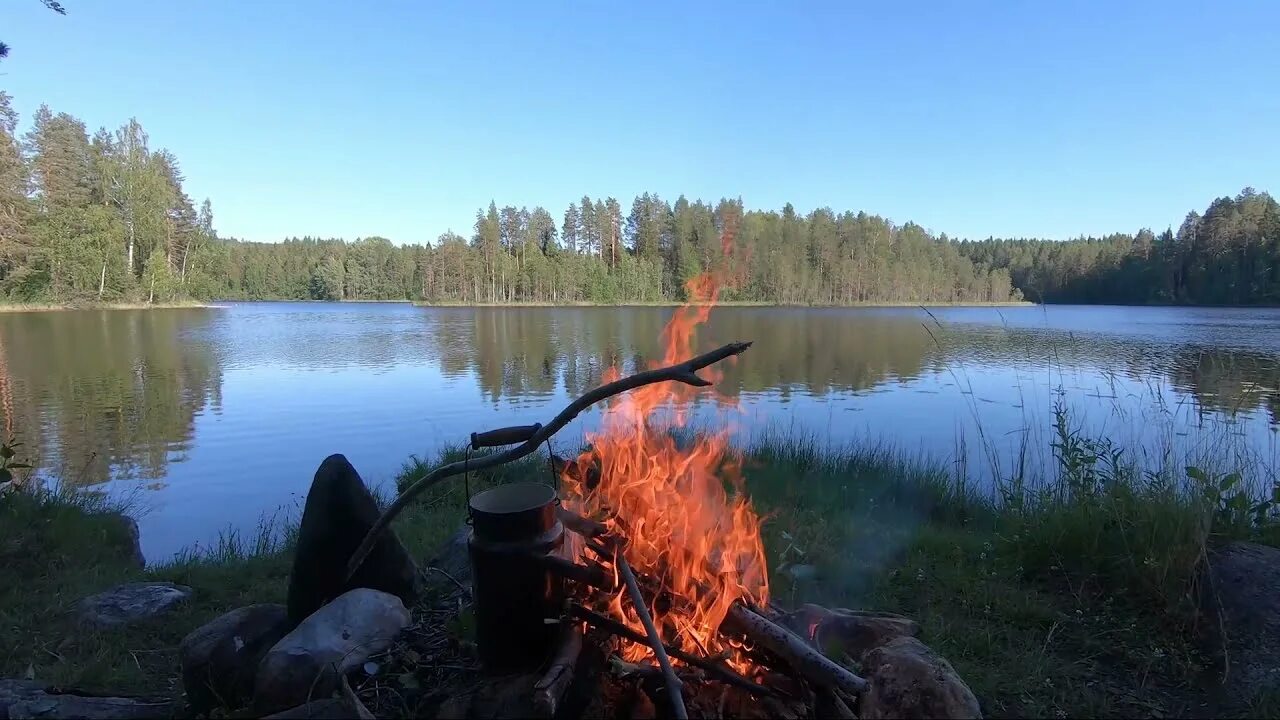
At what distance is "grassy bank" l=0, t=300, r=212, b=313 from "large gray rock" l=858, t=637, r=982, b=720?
70.1m

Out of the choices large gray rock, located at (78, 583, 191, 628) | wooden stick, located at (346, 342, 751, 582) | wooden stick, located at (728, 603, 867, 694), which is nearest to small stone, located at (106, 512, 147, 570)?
large gray rock, located at (78, 583, 191, 628)

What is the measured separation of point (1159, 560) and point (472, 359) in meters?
25.3

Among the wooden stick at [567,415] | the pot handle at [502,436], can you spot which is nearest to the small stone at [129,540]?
the wooden stick at [567,415]

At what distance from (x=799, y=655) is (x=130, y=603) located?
4.64 meters

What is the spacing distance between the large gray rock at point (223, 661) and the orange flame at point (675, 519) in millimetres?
1887

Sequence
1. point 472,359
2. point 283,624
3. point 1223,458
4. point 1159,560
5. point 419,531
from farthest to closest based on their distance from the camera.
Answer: point 472,359
point 419,531
point 1223,458
point 1159,560
point 283,624

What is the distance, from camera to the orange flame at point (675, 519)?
10.4 feet

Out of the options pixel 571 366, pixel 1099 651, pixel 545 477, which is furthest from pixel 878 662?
pixel 571 366

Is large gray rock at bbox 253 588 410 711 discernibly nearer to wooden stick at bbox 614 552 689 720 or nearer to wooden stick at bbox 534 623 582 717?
wooden stick at bbox 534 623 582 717

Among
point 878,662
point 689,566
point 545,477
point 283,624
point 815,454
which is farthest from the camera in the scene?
point 815,454

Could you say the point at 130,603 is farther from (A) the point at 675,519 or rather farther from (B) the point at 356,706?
(A) the point at 675,519

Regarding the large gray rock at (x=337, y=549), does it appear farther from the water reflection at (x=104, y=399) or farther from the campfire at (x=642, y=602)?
the water reflection at (x=104, y=399)

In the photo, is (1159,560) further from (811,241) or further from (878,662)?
(811,241)

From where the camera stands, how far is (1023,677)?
3480 mm
